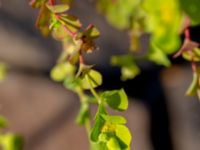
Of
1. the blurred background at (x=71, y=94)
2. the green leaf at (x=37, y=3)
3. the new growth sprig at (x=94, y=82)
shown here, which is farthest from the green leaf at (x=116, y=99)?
the blurred background at (x=71, y=94)

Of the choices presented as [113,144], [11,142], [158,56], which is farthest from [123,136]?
[11,142]

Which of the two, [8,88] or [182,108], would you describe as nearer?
[182,108]

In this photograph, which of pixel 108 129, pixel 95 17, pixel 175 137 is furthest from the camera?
pixel 95 17

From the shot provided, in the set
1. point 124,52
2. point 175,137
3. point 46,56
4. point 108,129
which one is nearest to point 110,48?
point 124,52

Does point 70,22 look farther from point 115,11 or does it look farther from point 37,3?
point 115,11

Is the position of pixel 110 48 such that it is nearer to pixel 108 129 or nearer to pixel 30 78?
pixel 30 78

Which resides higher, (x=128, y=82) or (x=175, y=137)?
(x=128, y=82)
